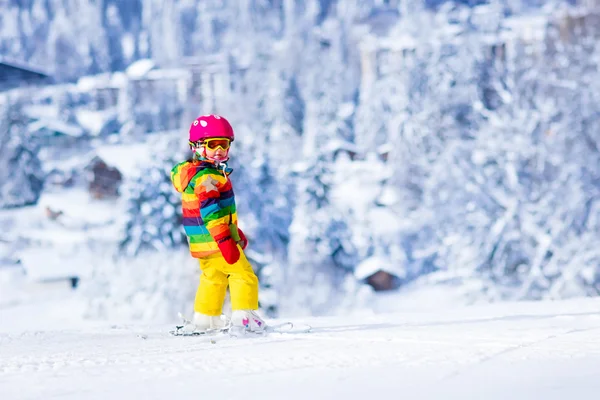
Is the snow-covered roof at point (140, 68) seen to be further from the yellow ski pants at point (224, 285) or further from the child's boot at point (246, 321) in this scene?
the child's boot at point (246, 321)

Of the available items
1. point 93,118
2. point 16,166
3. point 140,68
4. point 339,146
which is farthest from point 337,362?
point 140,68

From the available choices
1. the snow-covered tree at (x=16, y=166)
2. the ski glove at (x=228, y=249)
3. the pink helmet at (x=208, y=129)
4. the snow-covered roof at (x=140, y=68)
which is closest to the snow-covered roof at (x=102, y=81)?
the snow-covered roof at (x=140, y=68)

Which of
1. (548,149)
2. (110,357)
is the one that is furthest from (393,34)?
(110,357)

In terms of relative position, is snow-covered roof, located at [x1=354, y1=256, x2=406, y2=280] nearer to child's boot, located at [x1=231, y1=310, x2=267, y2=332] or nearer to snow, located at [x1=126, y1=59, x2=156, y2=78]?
snow, located at [x1=126, y1=59, x2=156, y2=78]

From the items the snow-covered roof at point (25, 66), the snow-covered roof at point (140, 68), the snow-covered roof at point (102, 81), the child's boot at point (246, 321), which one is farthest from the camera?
the snow-covered roof at point (140, 68)

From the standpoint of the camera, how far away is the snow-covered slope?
2.46 m

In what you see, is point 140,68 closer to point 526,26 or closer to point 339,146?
point 339,146

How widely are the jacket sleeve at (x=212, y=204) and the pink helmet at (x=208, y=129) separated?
0.19m

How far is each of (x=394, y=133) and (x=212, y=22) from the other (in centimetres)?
1259

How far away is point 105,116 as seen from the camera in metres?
36.5

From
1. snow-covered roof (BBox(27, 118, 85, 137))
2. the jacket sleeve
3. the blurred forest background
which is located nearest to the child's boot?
the jacket sleeve

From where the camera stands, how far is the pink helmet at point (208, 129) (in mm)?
3771

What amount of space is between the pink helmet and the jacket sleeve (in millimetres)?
195

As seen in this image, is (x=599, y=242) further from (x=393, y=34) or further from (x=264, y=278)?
(x=393, y=34)
